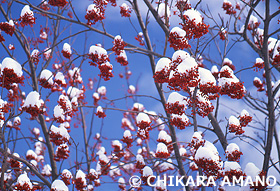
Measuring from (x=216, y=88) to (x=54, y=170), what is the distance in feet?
14.5


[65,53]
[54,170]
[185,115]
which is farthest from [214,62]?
[54,170]

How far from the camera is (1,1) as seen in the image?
21.5ft

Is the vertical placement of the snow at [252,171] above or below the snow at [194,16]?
below

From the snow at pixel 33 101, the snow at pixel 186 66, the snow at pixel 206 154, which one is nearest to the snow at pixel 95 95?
Answer: the snow at pixel 33 101

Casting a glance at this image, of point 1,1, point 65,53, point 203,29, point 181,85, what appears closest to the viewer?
point 181,85

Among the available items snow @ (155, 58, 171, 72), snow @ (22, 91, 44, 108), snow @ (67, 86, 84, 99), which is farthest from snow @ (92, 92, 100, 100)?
snow @ (155, 58, 171, 72)

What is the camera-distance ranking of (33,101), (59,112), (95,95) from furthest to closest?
(95,95), (59,112), (33,101)

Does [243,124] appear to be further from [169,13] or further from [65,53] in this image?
[65,53]

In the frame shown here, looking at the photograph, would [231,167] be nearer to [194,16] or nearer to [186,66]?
[186,66]

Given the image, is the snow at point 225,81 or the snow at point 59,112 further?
the snow at point 59,112

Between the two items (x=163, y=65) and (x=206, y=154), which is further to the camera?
(x=163, y=65)

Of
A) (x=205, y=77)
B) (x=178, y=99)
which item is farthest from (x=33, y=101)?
(x=205, y=77)

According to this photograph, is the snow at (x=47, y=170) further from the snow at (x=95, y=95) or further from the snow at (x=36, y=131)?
the snow at (x=95, y=95)

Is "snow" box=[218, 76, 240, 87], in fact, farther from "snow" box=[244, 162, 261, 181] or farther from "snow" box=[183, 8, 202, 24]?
"snow" box=[244, 162, 261, 181]
